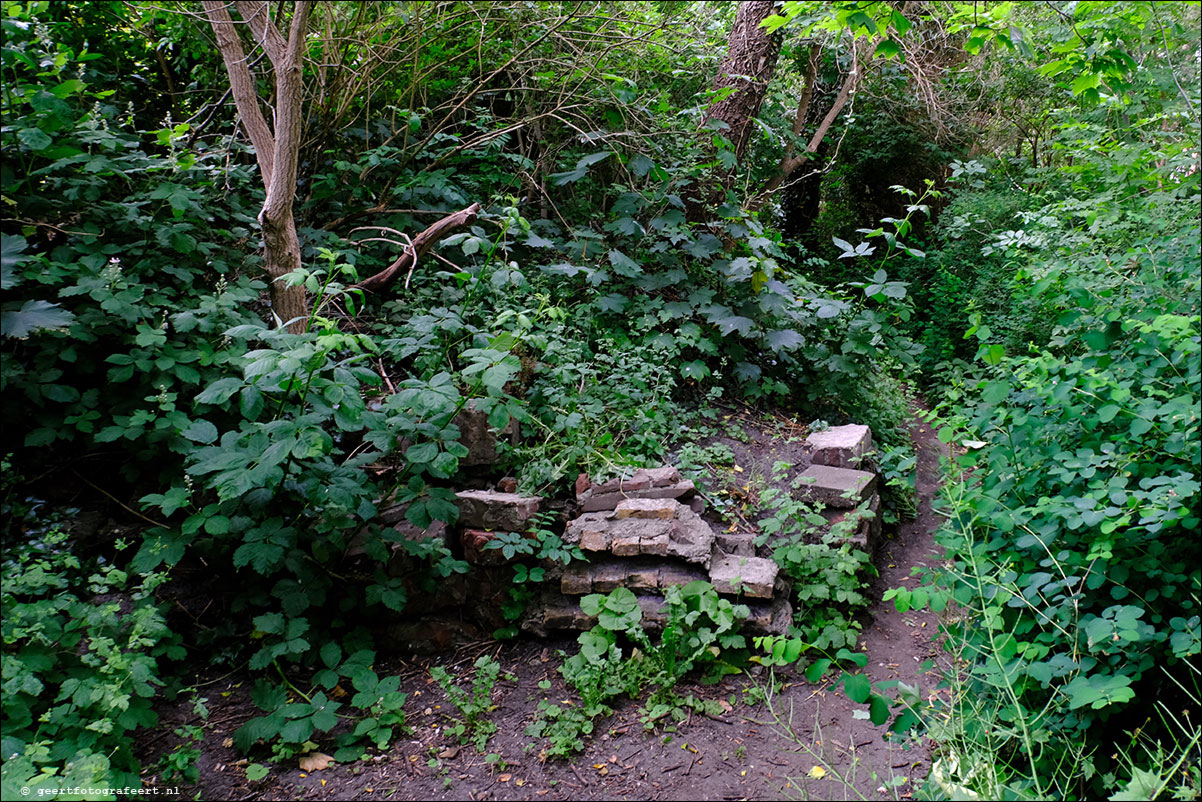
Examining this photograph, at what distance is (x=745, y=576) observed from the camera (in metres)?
3.38

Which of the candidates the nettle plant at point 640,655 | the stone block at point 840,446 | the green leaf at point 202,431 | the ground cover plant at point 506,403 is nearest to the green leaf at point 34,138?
the ground cover plant at point 506,403

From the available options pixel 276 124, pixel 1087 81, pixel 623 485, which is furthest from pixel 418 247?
pixel 1087 81

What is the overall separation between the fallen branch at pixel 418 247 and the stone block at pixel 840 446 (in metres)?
2.83

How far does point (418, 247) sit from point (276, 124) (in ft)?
3.74

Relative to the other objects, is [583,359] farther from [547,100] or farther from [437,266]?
[547,100]

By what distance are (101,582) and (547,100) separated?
4.94m

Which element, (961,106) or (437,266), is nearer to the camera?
(437,266)

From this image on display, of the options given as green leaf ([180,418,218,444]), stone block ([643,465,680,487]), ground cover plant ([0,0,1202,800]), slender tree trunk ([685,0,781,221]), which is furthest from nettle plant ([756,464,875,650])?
slender tree trunk ([685,0,781,221])

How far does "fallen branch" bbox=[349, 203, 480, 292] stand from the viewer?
4.58m

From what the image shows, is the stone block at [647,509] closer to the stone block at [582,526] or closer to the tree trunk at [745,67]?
the stone block at [582,526]

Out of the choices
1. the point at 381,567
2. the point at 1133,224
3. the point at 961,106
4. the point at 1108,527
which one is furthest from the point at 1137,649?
the point at 961,106

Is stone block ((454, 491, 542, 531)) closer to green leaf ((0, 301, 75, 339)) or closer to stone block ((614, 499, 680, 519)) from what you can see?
stone block ((614, 499, 680, 519))

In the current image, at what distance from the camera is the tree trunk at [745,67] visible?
596 centimetres

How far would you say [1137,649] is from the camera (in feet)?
7.54
